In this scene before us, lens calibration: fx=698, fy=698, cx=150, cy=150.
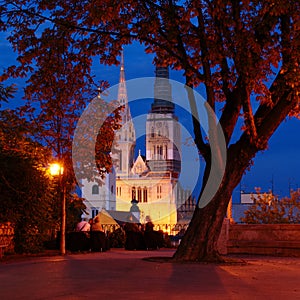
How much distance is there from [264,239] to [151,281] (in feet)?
37.1

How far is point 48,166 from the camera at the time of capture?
77.7 feet

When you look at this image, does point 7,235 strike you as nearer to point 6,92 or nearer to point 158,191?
point 6,92

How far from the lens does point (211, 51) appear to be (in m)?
15.4

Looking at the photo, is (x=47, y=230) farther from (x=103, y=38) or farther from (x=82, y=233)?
(x=103, y=38)

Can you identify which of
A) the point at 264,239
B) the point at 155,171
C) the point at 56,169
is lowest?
the point at 264,239

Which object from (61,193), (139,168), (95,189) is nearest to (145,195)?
(139,168)

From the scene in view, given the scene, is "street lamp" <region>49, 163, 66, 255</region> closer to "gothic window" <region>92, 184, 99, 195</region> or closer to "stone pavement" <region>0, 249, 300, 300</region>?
"stone pavement" <region>0, 249, 300, 300</region>

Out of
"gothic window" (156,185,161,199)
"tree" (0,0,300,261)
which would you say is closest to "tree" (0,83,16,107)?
"tree" (0,0,300,261)

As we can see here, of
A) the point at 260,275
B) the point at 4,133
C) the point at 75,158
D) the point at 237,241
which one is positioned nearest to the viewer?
the point at 260,275

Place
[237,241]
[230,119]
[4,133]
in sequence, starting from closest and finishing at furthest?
[230,119] → [4,133] → [237,241]

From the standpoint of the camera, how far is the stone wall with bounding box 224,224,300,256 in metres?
21.2

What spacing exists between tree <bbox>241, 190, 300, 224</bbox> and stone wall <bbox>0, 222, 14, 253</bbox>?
10.5 meters

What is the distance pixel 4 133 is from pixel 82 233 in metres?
7.12

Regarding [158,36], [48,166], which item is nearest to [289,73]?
[158,36]
